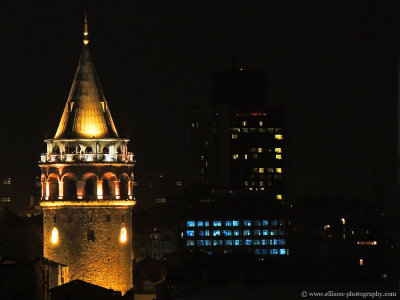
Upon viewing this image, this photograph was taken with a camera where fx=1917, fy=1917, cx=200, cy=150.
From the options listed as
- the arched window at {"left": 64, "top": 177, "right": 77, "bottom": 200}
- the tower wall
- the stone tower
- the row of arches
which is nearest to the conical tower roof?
the stone tower

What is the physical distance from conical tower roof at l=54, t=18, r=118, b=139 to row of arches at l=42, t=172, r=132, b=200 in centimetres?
217

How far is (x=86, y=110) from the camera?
9881cm

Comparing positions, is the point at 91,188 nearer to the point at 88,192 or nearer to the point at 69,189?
the point at 88,192

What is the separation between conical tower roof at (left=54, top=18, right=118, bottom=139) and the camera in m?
98.4

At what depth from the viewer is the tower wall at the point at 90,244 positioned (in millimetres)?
97438

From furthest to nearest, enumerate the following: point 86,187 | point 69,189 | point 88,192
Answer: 1. point 86,187
2. point 88,192
3. point 69,189

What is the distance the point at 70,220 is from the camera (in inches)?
3853

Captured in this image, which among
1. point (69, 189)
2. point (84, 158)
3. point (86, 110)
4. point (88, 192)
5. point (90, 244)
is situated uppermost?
point (86, 110)

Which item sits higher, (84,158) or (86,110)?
(86,110)

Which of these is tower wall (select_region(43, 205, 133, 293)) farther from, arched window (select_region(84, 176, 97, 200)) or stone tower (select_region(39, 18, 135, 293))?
arched window (select_region(84, 176, 97, 200))

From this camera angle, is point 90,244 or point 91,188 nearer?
point 90,244

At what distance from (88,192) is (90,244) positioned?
3049 millimetres

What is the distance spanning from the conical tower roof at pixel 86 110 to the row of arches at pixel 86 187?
2174 millimetres

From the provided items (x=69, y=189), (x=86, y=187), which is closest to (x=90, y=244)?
(x=69, y=189)
